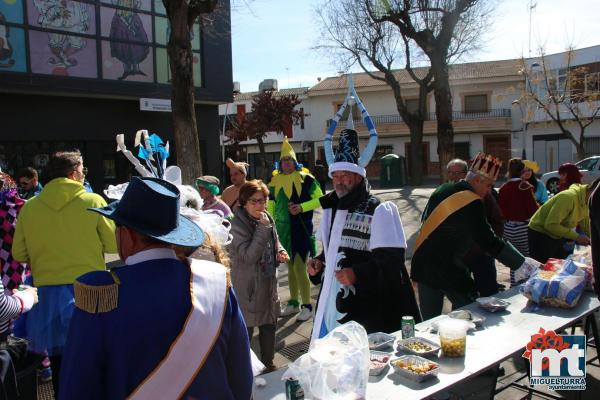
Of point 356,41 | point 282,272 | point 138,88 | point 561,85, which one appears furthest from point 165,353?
point 561,85

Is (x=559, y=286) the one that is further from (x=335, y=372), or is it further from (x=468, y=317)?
(x=335, y=372)

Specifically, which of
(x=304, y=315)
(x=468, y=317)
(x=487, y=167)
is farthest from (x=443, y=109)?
(x=468, y=317)

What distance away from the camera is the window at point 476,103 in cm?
3309

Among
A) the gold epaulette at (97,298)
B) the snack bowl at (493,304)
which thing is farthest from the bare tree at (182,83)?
the gold epaulette at (97,298)

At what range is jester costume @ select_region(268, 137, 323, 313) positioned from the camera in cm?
556

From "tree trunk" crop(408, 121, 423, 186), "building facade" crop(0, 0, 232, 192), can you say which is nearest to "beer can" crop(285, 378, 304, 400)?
"building facade" crop(0, 0, 232, 192)

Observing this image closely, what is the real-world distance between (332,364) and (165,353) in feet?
2.87

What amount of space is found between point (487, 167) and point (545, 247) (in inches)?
65.7

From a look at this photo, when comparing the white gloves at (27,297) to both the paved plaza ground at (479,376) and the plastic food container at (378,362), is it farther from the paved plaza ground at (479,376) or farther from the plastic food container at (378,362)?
the paved plaza ground at (479,376)

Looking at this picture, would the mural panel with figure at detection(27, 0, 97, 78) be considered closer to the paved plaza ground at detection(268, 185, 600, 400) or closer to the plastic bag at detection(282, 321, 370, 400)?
the paved plaza ground at detection(268, 185, 600, 400)

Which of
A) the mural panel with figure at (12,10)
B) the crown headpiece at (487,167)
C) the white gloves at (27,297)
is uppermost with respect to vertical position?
the mural panel with figure at (12,10)

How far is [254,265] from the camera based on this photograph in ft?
13.0

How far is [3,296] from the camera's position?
2486mm

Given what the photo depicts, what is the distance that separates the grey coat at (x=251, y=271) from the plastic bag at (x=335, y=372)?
1.72 m
